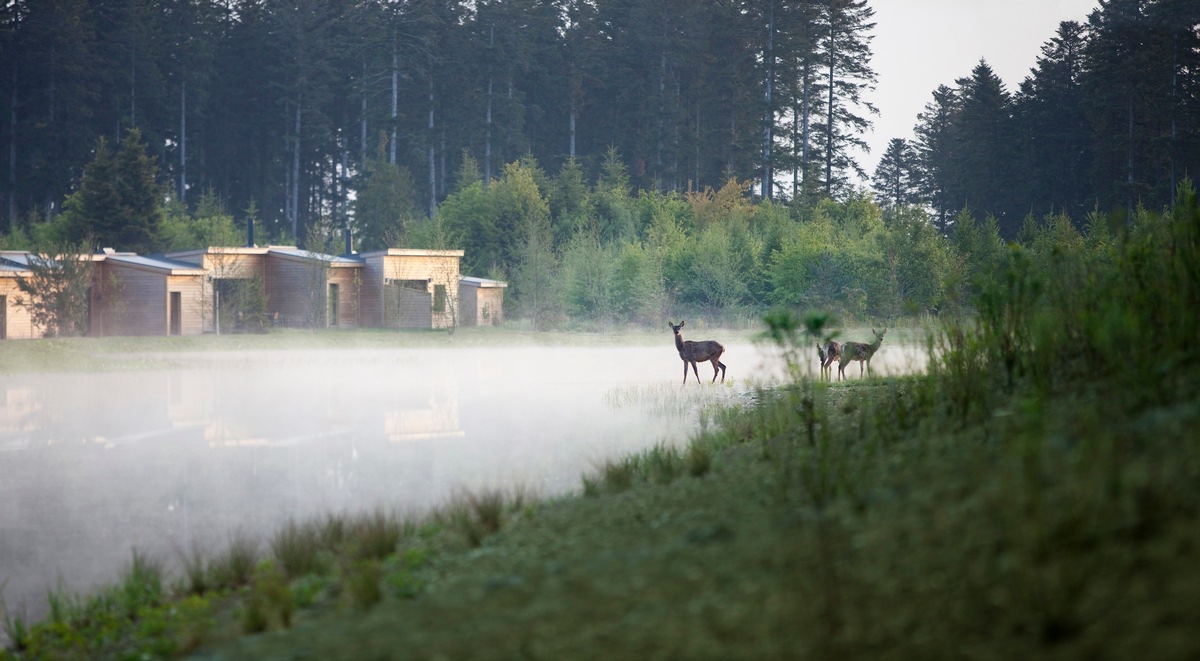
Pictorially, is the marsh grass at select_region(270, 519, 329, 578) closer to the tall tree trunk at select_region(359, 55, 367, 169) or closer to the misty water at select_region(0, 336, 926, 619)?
the misty water at select_region(0, 336, 926, 619)

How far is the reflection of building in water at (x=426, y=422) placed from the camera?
52.3ft

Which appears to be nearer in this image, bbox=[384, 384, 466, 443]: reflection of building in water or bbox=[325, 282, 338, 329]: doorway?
bbox=[384, 384, 466, 443]: reflection of building in water

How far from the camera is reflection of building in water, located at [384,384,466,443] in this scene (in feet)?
52.3

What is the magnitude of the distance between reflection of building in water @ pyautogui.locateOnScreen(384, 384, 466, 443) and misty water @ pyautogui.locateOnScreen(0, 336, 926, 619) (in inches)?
2.0

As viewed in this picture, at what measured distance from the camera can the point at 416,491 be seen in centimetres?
1121

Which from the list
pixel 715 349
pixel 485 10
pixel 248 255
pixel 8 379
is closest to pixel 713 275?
pixel 248 255

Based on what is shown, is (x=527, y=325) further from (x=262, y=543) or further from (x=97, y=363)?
(x=262, y=543)

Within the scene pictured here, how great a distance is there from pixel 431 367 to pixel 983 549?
2578 centimetres

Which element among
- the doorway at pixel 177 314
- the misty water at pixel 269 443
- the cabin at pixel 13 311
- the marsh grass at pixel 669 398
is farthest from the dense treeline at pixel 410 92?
the marsh grass at pixel 669 398

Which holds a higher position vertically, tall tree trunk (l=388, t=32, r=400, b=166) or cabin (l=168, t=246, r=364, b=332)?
tall tree trunk (l=388, t=32, r=400, b=166)

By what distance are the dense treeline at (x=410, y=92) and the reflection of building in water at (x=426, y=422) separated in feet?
141

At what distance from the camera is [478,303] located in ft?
149

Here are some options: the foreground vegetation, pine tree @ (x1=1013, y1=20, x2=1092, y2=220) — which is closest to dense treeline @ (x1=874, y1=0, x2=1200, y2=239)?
pine tree @ (x1=1013, y1=20, x2=1092, y2=220)

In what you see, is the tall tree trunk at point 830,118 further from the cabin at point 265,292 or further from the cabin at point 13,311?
the cabin at point 13,311
